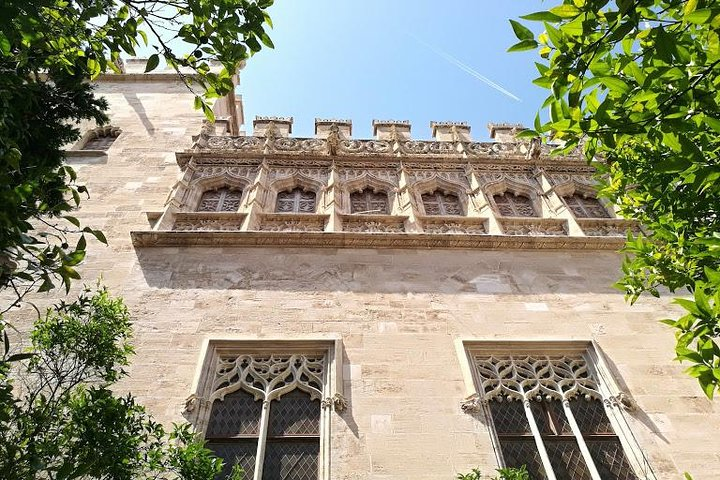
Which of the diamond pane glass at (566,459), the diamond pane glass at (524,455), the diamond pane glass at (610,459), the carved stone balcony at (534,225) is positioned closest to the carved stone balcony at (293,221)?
the carved stone balcony at (534,225)

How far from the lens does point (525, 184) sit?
37.0ft

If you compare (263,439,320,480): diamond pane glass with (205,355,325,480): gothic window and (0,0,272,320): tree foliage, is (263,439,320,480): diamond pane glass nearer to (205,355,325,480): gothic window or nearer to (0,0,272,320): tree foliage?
(205,355,325,480): gothic window

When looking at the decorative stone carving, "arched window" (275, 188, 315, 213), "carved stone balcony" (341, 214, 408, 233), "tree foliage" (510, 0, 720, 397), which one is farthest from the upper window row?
"tree foliage" (510, 0, 720, 397)

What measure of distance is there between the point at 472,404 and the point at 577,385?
1.63 meters

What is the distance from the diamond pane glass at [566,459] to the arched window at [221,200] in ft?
23.5

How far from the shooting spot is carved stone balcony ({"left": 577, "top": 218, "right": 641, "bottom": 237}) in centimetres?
979

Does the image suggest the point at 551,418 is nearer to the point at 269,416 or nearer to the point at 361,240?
the point at 269,416

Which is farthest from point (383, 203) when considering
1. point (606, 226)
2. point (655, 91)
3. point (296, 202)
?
point (655, 91)

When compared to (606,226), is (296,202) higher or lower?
higher

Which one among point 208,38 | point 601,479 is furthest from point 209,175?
point 601,479

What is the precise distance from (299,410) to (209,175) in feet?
21.2

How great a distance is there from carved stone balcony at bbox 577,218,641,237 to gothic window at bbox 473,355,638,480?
11.6 feet

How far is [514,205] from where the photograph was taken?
10898mm

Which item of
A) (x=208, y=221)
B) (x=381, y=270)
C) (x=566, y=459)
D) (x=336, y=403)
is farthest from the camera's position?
(x=208, y=221)
